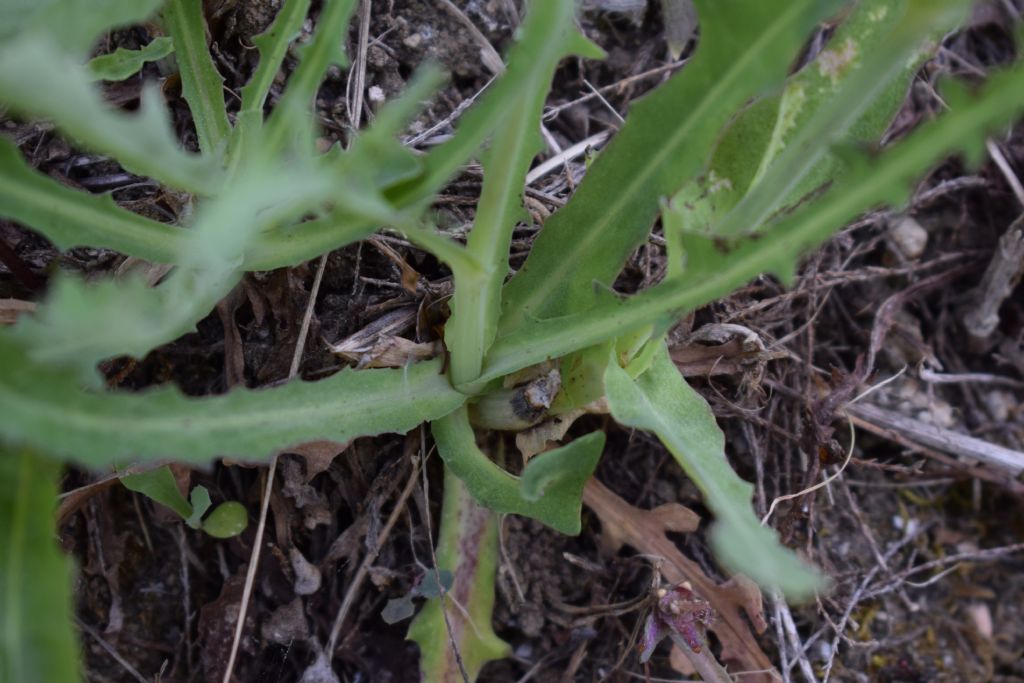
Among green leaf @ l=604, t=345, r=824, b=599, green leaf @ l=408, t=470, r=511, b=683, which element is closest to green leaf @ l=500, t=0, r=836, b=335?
green leaf @ l=604, t=345, r=824, b=599

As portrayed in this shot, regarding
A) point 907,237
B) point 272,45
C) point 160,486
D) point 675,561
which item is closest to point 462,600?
point 675,561

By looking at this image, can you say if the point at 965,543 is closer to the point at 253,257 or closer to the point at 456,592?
the point at 456,592

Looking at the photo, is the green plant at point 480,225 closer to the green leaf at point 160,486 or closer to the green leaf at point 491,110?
the green leaf at point 491,110

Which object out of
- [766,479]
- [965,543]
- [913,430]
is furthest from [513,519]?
[965,543]

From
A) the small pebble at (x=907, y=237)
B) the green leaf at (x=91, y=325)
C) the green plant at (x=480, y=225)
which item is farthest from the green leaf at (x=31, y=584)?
the small pebble at (x=907, y=237)

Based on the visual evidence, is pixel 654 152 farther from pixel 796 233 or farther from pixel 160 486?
pixel 160 486
